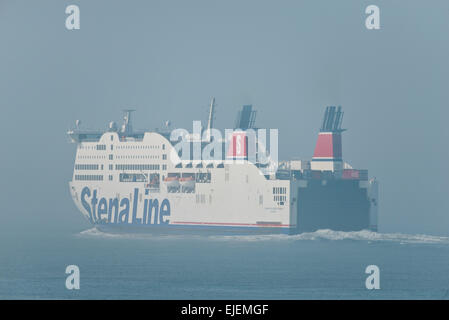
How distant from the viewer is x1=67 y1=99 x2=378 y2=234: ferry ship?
7062 centimetres

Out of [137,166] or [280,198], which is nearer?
[280,198]

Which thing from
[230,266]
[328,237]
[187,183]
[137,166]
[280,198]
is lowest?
[230,266]

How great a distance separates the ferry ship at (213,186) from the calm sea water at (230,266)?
105 cm

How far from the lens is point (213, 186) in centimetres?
7306

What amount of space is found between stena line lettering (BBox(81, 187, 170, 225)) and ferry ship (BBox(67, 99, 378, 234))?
0.20 feet

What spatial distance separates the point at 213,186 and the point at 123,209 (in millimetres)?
7913

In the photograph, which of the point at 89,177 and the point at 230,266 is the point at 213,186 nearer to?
the point at 89,177

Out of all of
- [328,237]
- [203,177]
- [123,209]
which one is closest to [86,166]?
[123,209]

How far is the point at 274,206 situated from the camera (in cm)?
7012

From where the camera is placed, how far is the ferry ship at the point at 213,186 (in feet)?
232

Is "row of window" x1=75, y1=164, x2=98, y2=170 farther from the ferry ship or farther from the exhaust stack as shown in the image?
the exhaust stack

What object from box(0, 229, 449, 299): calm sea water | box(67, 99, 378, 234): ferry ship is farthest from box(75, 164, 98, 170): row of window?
box(0, 229, 449, 299): calm sea water

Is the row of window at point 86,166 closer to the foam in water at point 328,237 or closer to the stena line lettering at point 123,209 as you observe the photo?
the stena line lettering at point 123,209
